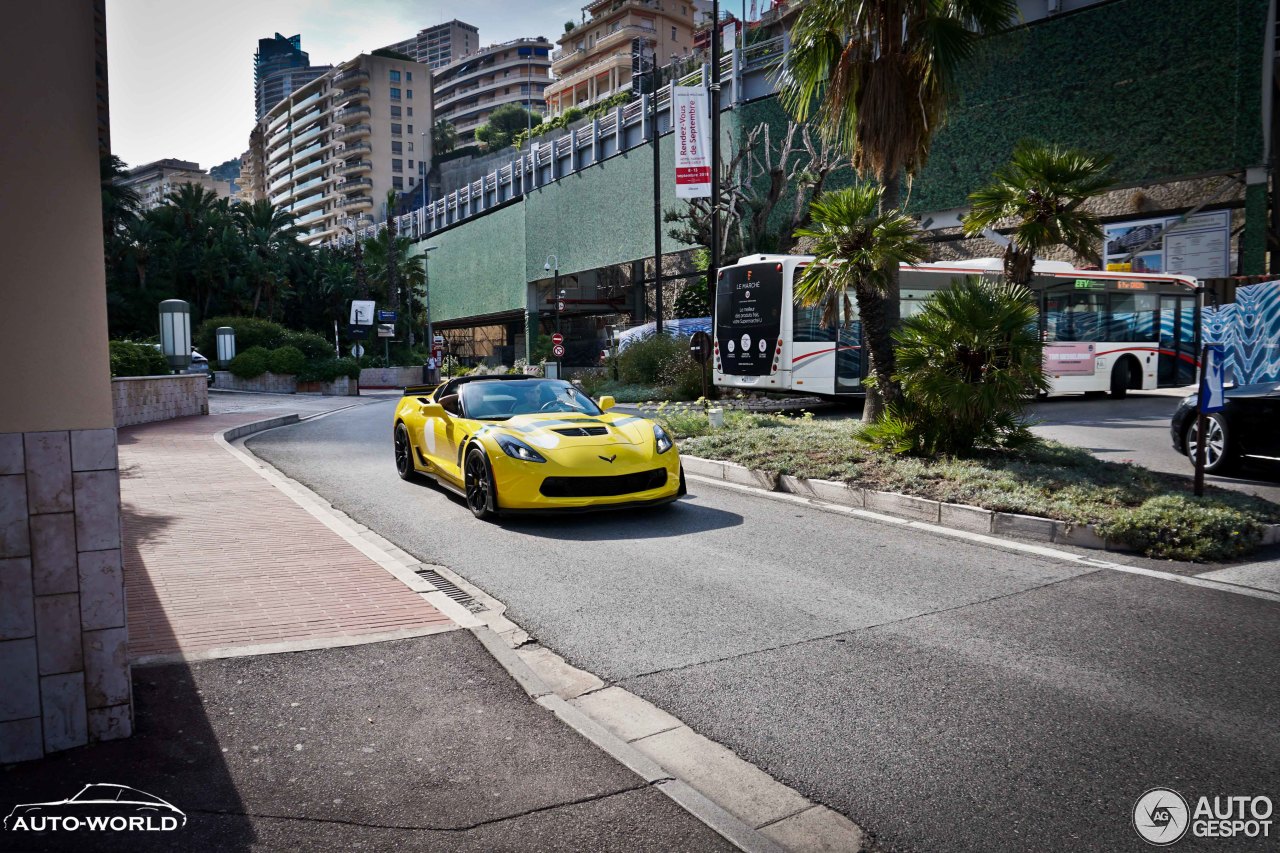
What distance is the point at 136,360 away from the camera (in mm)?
19328

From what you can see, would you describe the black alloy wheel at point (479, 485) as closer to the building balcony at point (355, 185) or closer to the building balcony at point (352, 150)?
the building balcony at point (355, 185)

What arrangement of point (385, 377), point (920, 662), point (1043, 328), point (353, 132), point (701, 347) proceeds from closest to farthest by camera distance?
point (920, 662), point (1043, 328), point (701, 347), point (385, 377), point (353, 132)

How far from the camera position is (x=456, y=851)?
2.71 metres

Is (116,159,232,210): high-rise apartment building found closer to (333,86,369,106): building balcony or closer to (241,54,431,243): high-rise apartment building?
(241,54,431,243): high-rise apartment building

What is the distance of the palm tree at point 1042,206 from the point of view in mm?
11953

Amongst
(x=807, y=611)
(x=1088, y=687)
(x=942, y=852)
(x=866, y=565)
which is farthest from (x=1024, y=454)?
(x=942, y=852)

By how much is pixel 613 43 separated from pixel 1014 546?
100 m

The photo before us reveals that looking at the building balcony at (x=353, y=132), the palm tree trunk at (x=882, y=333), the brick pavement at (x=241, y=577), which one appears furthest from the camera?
the building balcony at (x=353, y=132)

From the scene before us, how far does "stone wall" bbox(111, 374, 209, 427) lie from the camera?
17.4 m

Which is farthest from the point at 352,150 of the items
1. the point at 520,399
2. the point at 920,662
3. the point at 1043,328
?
the point at 920,662

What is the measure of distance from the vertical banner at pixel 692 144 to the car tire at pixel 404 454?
17.7 metres

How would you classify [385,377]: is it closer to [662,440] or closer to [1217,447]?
[662,440]

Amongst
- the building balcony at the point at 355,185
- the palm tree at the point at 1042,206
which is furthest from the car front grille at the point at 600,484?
the building balcony at the point at 355,185

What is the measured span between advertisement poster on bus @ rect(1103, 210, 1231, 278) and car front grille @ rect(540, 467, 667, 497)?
70.2 feet
